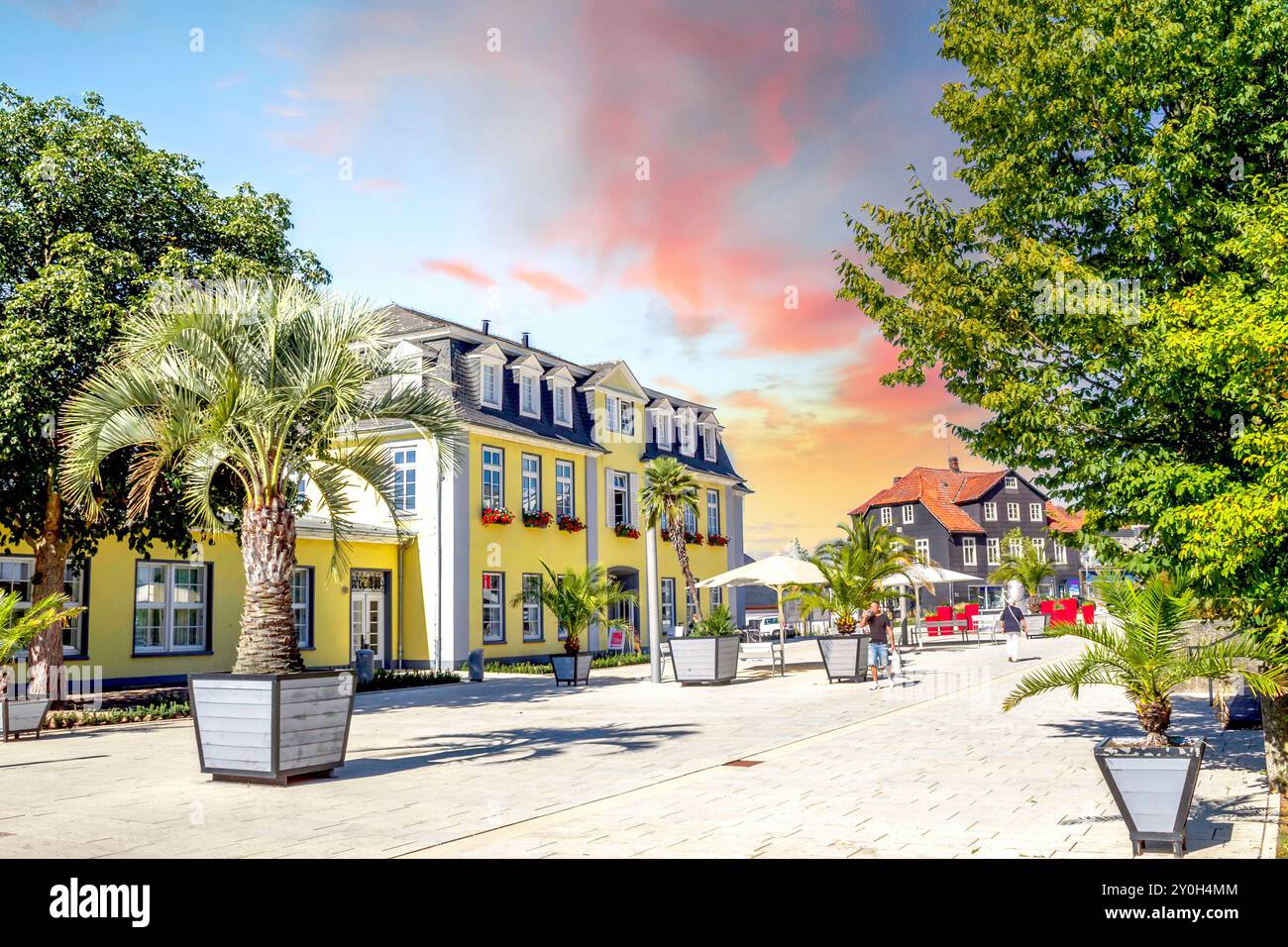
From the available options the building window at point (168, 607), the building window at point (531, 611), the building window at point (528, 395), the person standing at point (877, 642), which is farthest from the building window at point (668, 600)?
the building window at point (168, 607)

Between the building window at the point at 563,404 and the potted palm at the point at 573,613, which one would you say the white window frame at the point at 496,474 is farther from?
the potted palm at the point at 573,613

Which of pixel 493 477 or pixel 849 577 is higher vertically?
pixel 493 477

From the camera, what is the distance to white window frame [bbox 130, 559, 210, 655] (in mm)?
22266

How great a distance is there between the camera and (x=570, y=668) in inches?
931

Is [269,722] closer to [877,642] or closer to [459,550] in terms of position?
[877,642]

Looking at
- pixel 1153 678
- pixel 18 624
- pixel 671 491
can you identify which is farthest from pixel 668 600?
pixel 1153 678

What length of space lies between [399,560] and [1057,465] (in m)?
22.2

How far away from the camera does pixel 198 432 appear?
1092cm

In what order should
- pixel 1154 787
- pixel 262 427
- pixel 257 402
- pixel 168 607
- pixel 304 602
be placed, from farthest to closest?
pixel 304 602 → pixel 168 607 → pixel 262 427 → pixel 257 402 → pixel 1154 787

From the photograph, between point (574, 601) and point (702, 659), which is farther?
point (574, 601)

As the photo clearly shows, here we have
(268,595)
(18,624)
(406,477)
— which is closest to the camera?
(268,595)

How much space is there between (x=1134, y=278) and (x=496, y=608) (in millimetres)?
23204
